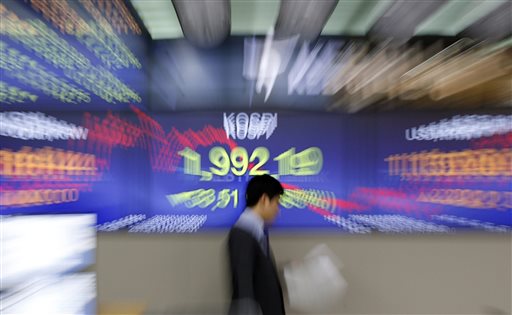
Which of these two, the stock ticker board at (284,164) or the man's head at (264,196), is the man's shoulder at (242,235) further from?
the stock ticker board at (284,164)

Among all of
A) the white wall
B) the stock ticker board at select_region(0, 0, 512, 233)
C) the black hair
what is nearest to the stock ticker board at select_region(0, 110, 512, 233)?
the stock ticker board at select_region(0, 0, 512, 233)

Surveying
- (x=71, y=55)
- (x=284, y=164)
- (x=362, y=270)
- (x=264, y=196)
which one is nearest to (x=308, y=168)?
(x=284, y=164)

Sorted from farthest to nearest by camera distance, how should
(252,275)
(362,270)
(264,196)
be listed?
(362,270), (264,196), (252,275)

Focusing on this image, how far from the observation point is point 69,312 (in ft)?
3.02

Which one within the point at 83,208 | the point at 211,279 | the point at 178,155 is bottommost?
the point at 211,279

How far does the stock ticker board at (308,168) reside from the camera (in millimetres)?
2545

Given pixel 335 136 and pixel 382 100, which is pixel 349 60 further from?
pixel 335 136

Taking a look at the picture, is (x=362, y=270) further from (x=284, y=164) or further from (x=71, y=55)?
(x=71, y=55)

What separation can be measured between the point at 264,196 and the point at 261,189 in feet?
0.12

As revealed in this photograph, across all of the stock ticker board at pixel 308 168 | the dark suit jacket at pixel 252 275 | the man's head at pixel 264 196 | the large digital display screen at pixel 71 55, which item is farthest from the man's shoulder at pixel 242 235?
the large digital display screen at pixel 71 55

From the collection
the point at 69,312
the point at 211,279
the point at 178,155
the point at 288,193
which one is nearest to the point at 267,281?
the point at 69,312

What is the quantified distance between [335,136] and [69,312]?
211cm

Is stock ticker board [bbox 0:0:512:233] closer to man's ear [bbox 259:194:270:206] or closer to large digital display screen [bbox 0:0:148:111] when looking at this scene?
large digital display screen [bbox 0:0:148:111]

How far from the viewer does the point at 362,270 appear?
2338 mm
